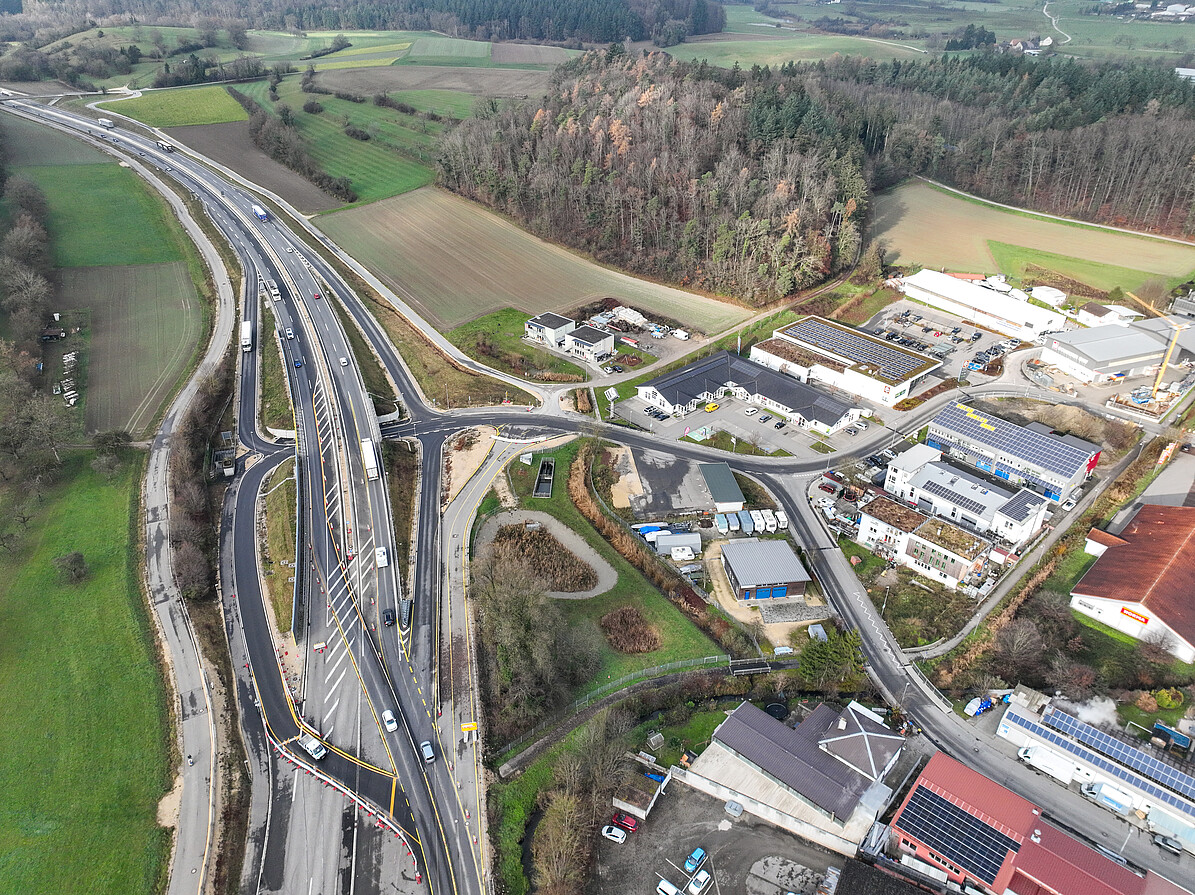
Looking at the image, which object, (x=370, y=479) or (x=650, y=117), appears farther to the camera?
(x=650, y=117)

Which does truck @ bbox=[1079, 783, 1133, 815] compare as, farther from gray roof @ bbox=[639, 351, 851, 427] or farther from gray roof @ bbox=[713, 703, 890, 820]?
gray roof @ bbox=[639, 351, 851, 427]

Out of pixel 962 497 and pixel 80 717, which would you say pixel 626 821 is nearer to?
pixel 80 717

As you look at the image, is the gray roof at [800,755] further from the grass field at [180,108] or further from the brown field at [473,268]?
the grass field at [180,108]

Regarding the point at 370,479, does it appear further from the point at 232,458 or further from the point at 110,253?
the point at 110,253

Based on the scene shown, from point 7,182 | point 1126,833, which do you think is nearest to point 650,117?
point 7,182

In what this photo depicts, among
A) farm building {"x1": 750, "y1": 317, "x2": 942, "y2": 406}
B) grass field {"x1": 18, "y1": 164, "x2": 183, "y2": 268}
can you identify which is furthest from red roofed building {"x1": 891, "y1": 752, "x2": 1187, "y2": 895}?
grass field {"x1": 18, "y1": 164, "x2": 183, "y2": 268}

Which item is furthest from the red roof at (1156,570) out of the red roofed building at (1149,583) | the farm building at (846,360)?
the farm building at (846,360)
